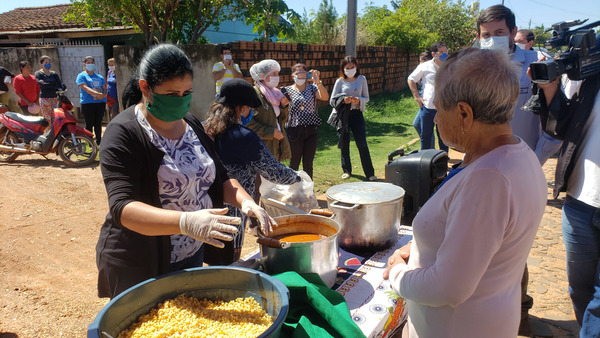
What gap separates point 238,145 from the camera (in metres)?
2.71

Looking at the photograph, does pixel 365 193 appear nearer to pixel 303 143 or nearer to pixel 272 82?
pixel 272 82

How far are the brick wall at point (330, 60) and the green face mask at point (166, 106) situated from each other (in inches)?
292

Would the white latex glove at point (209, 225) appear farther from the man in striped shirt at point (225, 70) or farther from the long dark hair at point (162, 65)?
the man in striped shirt at point (225, 70)

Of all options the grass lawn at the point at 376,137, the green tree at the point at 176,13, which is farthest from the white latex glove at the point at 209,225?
the green tree at the point at 176,13

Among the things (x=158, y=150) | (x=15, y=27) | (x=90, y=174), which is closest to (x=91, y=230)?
(x=90, y=174)

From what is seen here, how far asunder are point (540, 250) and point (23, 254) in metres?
5.11

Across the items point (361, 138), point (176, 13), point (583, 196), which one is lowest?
point (361, 138)

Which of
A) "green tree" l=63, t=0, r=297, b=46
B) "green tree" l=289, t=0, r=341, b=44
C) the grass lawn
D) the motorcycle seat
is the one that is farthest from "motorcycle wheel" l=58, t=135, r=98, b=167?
"green tree" l=289, t=0, r=341, b=44

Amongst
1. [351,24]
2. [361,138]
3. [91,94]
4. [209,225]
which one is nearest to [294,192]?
[209,225]

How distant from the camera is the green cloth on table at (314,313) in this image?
55.1 inches

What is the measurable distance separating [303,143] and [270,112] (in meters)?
1.24

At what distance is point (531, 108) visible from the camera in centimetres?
251

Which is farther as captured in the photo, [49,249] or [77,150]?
[77,150]

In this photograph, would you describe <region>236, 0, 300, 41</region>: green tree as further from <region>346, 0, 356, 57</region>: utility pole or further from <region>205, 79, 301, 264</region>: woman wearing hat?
<region>205, 79, 301, 264</region>: woman wearing hat
